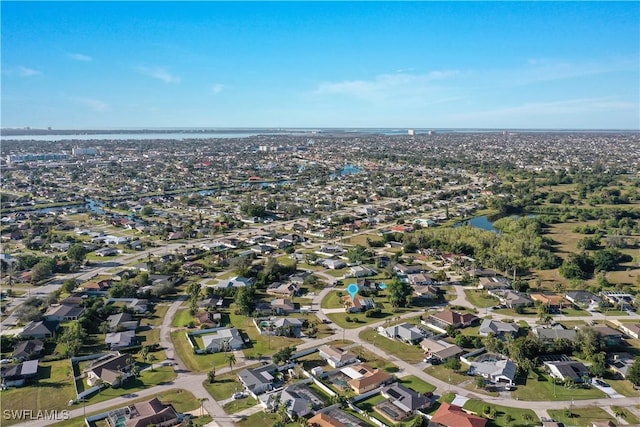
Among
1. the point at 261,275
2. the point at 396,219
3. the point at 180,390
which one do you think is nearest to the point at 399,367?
the point at 180,390

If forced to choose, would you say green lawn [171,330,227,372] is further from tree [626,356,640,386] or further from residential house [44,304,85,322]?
tree [626,356,640,386]

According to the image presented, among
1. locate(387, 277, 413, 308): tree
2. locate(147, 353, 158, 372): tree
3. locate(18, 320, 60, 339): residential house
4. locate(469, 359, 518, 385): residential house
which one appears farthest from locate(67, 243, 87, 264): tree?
locate(469, 359, 518, 385): residential house

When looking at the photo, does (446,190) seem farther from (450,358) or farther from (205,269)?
(450,358)

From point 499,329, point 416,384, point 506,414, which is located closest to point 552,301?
point 499,329

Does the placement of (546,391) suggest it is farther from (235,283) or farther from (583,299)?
(235,283)

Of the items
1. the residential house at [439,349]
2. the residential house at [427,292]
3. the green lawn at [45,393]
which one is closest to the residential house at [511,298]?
the residential house at [427,292]

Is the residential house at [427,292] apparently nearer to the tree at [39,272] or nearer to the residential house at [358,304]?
the residential house at [358,304]
